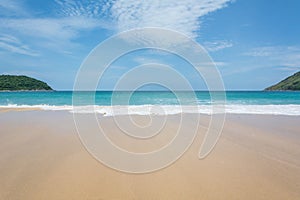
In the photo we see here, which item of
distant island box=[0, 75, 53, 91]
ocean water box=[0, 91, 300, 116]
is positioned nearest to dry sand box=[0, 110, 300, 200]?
ocean water box=[0, 91, 300, 116]

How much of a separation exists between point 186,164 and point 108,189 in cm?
177

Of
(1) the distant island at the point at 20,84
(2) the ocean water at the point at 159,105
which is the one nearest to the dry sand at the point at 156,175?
(2) the ocean water at the point at 159,105

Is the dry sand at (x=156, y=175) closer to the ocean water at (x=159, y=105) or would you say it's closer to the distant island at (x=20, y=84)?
the ocean water at (x=159, y=105)

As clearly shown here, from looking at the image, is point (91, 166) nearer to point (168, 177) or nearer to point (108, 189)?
point (108, 189)

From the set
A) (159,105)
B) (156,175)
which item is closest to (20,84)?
(159,105)

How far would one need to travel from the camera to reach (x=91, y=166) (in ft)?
14.3

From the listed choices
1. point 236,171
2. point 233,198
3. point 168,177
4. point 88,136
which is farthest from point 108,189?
point 88,136

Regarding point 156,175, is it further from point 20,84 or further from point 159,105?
point 20,84

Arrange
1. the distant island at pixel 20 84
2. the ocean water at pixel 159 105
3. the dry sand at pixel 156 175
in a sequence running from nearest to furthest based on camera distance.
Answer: the dry sand at pixel 156 175 < the ocean water at pixel 159 105 < the distant island at pixel 20 84

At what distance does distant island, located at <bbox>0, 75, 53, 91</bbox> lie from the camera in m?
87.6

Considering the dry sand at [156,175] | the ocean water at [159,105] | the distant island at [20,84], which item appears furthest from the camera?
the distant island at [20,84]

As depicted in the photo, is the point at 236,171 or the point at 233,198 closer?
the point at 233,198

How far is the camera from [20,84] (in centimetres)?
9262

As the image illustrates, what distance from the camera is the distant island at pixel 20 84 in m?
87.6
